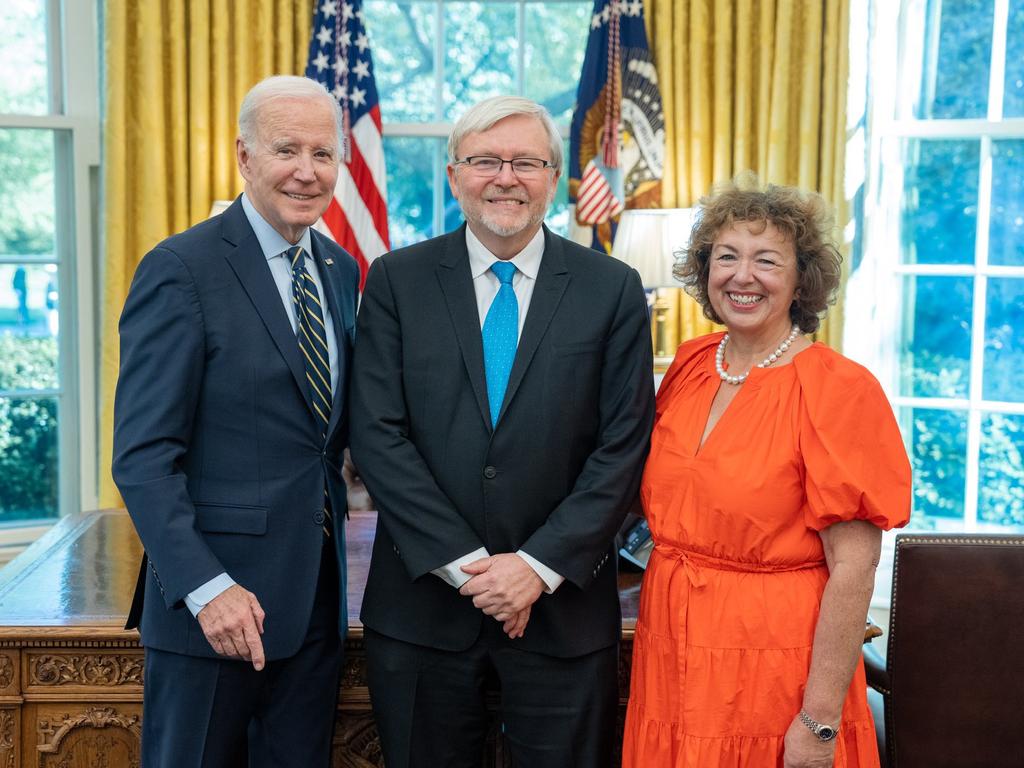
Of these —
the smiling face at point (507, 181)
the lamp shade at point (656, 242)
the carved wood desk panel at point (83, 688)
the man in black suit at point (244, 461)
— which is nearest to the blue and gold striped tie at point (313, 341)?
the man in black suit at point (244, 461)

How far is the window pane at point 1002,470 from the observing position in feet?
13.6

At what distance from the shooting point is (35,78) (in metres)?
4.17

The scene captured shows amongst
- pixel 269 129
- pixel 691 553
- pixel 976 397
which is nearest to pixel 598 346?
pixel 691 553

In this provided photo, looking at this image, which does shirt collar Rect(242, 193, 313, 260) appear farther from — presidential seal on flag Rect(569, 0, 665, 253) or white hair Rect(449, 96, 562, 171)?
presidential seal on flag Rect(569, 0, 665, 253)

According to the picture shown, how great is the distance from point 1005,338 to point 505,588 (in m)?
3.20

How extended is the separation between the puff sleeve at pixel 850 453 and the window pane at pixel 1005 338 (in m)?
2.81

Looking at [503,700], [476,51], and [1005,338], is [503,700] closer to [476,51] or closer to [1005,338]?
[1005,338]

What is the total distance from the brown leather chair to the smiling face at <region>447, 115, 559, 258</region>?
1.01 metres

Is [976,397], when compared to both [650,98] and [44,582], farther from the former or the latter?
[44,582]

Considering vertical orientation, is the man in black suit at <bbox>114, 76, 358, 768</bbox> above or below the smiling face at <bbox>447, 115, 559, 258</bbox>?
below

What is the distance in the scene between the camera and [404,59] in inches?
178

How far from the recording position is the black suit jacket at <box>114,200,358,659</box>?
1.58 metres

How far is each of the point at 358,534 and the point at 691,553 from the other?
1263 millimetres

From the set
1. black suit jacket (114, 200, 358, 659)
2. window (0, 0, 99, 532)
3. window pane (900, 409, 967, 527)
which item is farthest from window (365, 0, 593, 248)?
black suit jacket (114, 200, 358, 659)
